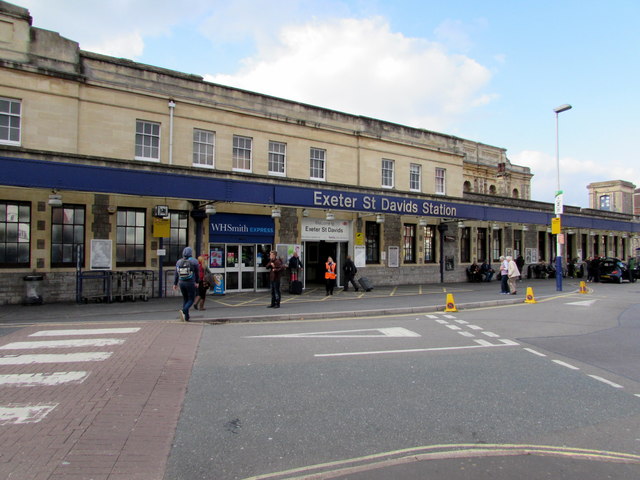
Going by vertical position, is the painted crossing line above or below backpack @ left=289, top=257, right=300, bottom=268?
below

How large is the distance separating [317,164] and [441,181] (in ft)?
29.8

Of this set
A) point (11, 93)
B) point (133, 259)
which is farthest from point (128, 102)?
point (133, 259)

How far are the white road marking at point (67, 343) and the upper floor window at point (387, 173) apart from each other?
57.1 ft

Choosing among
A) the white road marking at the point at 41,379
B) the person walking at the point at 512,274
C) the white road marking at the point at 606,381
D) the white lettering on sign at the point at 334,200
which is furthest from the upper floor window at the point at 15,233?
the person walking at the point at 512,274

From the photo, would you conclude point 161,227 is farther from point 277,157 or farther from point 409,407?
point 409,407

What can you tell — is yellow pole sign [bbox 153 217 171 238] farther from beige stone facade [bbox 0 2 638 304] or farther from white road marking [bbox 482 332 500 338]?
white road marking [bbox 482 332 500 338]

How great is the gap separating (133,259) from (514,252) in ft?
80.0

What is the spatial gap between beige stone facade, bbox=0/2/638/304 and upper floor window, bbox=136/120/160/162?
0.04m

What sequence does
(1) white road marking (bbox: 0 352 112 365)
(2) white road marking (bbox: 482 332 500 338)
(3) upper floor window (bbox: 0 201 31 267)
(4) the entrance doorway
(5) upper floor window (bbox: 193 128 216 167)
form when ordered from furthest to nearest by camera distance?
(5) upper floor window (bbox: 193 128 216 167), (4) the entrance doorway, (3) upper floor window (bbox: 0 201 31 267), (2) white road marking (bbox: 482 332 500 338), (1) white road marking (bbox: 0 352 112 365)

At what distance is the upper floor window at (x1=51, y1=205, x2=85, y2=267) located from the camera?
46.1 feet

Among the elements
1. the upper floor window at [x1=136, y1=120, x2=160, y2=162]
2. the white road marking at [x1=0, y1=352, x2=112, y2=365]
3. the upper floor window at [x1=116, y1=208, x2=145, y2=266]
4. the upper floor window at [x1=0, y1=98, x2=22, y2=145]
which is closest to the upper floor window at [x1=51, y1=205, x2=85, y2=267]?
the upper floor window at [x1=116, y1=208, x2=145, y2=266]

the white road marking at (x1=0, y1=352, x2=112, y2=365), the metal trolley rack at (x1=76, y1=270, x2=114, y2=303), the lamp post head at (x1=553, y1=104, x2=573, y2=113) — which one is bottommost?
the white road marking at (x1=0, y1=352, x2=112, y2=365)

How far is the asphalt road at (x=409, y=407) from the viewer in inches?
144

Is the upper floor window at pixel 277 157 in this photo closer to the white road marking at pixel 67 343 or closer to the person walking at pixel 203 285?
the person walking at pixel 203 285
